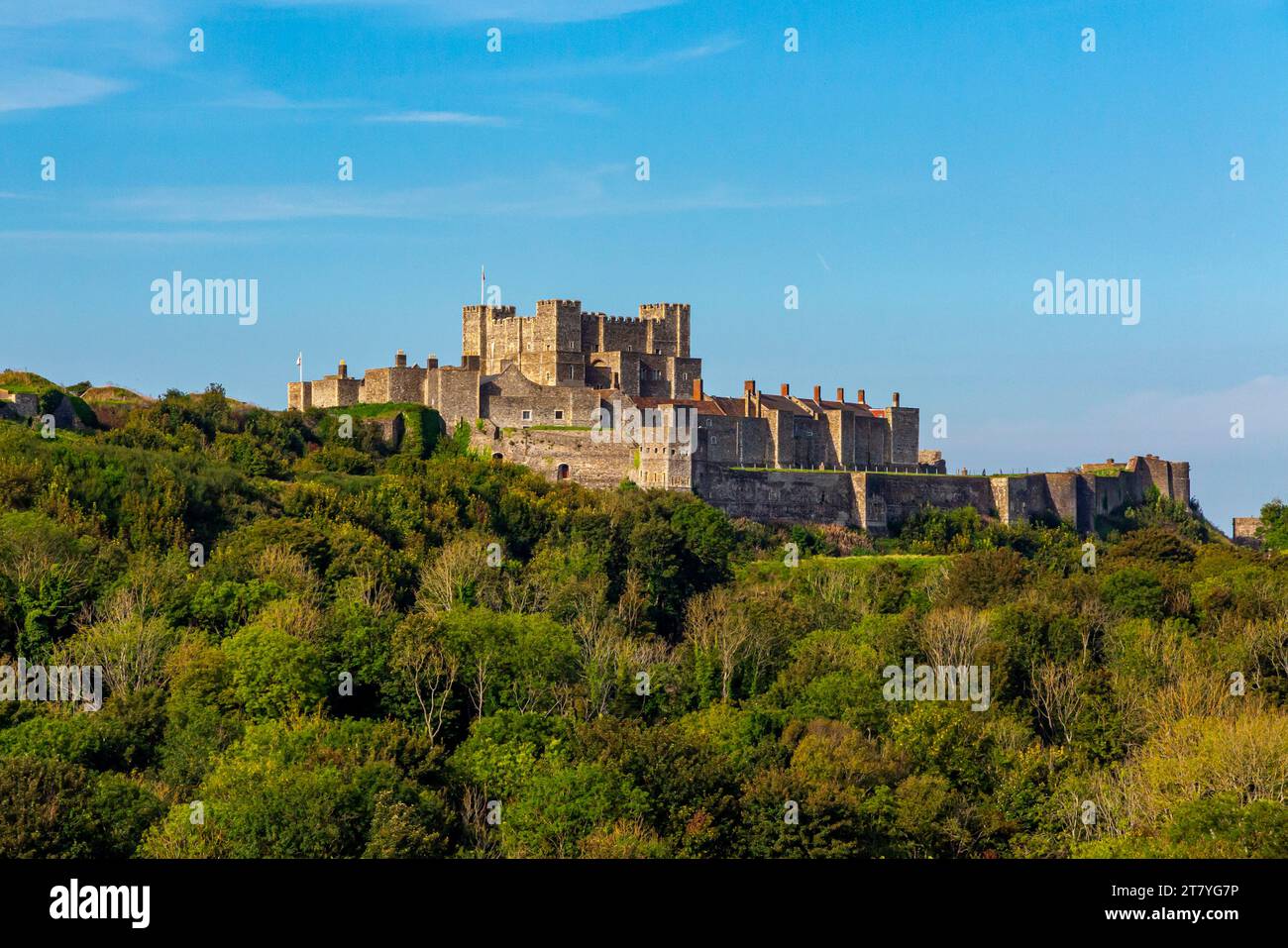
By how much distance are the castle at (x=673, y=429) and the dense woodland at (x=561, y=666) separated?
6.11 ft

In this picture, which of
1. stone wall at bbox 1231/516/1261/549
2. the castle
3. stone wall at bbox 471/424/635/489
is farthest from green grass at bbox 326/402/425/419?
stone wall at bbox 1231/516/1261/549

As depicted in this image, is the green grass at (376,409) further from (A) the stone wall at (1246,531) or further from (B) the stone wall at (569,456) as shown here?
(A) the stone wall at (1246,531)

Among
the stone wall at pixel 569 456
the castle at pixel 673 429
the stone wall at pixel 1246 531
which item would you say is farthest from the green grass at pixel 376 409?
the stone wall at pixel 1246 531

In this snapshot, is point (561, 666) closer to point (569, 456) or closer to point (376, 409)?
point (569, 456)

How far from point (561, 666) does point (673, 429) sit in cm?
2250

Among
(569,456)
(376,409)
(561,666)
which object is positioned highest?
(376,409)

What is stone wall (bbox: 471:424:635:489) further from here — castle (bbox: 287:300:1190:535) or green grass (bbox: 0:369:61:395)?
green grass (bbox: 0:369:61:395)

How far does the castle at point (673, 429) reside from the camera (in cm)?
7462

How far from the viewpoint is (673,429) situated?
74.2m

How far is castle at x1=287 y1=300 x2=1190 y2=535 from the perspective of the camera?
74.6 metres

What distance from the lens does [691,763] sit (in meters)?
43.2

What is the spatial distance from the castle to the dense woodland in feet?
6.11

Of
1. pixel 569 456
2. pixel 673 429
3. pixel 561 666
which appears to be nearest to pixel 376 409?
pixel 569 456

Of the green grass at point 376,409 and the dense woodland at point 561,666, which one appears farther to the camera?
the green grass at point 376,409
